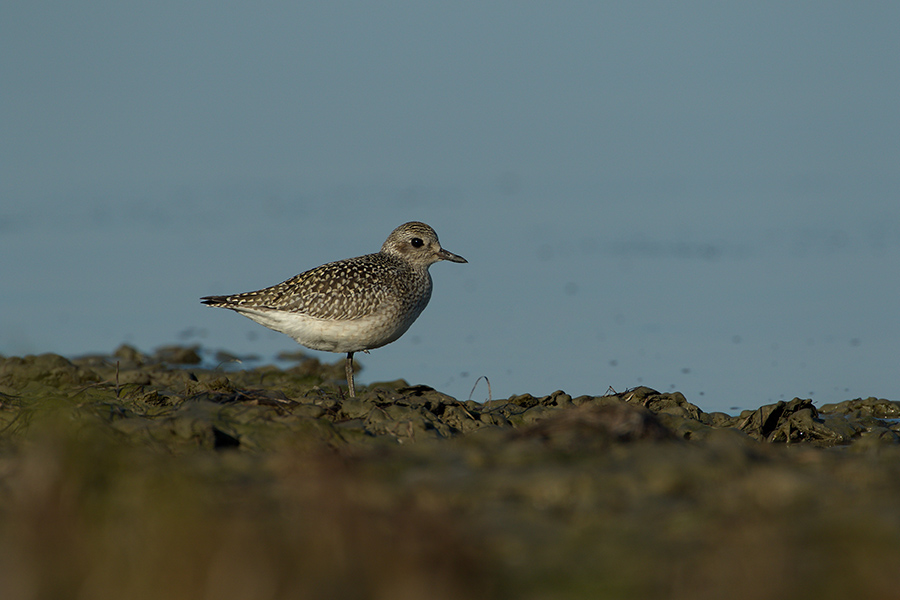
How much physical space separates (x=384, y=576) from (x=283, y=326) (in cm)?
648

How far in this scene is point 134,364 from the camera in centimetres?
1144

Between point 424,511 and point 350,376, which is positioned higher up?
point 350,376

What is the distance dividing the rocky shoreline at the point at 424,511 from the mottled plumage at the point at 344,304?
3250 millimetres

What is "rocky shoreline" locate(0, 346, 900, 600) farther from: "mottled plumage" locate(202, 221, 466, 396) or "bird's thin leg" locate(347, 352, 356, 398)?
"mottled plumage" locate(202, 221, 466, 396)

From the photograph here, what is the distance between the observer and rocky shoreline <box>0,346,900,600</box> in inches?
143

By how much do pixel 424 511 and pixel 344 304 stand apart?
561 centimetres

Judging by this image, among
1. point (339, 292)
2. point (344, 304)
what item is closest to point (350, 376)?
point (344, 304)

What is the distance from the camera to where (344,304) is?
967 cm

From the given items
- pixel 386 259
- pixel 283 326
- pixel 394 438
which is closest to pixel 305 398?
pixel 394 438

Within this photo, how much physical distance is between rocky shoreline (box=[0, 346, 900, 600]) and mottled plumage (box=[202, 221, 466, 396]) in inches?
128

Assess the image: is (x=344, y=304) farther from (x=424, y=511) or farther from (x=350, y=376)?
(x=424, y=511)

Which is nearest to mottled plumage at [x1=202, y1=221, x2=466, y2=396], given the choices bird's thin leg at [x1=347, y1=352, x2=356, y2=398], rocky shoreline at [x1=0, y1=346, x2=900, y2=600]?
bird's thin leg at [x1=347, y1=352, x2=356, y2=398]

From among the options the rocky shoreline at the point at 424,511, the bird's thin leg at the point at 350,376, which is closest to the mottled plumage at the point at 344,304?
the bird's thin leg at the point at 350,376

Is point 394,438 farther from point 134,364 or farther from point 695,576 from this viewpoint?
point 134,364
